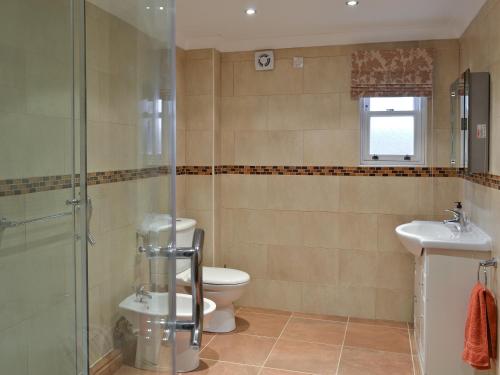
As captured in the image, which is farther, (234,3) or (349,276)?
(349,276)

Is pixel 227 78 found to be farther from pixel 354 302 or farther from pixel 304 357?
pixel 304 357

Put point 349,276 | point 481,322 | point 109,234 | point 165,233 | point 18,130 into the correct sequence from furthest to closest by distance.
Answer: point 349,276, point 481,322, point 165,233, point 109,234, point 18,130

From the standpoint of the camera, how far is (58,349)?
1.07m

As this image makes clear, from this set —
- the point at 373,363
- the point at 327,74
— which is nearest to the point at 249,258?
the point at 373,363

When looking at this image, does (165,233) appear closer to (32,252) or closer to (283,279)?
(32,252)

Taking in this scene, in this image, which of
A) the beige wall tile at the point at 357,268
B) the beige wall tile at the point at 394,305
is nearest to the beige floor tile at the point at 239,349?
the beige wall tile at the point at 357,268

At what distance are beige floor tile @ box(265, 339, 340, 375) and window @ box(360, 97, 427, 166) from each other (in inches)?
Answer: 61.6

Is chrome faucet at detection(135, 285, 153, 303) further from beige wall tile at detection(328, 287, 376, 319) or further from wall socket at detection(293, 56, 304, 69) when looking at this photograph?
wall socket at detection(293, 56, 304, 69)

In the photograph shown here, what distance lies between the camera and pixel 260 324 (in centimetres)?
397

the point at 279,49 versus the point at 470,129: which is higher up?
the point at 279,49

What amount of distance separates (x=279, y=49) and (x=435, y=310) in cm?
250

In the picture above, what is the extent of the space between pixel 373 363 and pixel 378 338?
455mm

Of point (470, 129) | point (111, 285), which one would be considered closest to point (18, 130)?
point (111, 285)

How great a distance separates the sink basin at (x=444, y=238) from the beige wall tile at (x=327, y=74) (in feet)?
4.40
